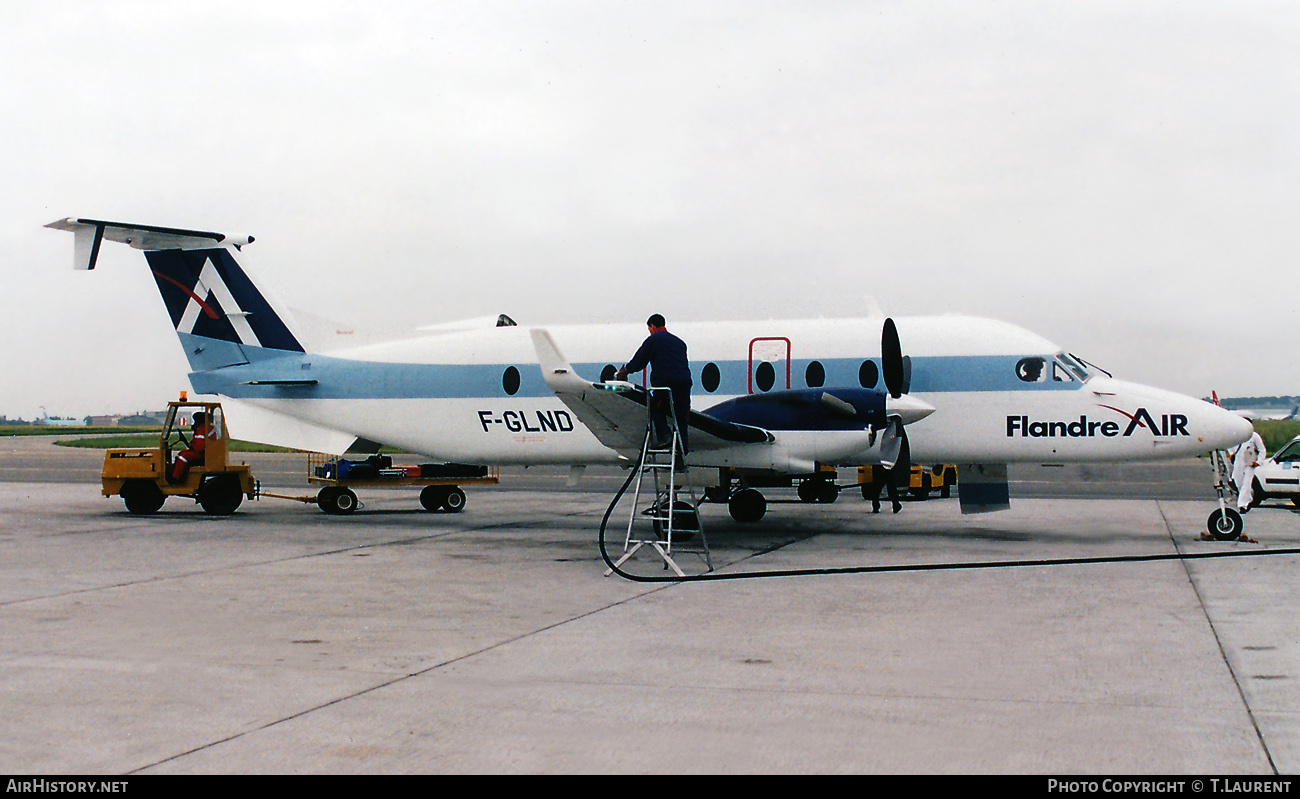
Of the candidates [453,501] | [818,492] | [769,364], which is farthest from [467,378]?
[818,492]

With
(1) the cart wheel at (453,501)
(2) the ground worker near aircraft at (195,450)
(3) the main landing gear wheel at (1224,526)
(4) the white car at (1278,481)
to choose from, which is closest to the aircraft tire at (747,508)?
(1) the cart wheel at (453,501)

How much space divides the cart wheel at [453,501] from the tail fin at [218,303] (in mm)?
4532

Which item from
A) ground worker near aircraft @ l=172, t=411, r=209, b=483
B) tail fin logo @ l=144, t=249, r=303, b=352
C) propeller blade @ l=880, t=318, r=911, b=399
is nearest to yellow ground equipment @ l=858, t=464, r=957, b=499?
propeller blade @ l=880, t=318, r=911, b=399

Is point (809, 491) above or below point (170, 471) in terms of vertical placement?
below

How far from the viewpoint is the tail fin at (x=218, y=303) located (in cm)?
1955

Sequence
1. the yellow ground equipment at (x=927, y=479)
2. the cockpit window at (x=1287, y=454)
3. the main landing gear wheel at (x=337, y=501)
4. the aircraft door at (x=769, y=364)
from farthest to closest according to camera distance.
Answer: the yellow ground equipment at (x=927, y=479) → the cockpit window at (x=1287, y=454) → the main landing gear wheel at (x=337, y=501) → the aircraft door at (x=769, y=364)

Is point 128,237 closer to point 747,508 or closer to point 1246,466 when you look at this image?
point 747,508

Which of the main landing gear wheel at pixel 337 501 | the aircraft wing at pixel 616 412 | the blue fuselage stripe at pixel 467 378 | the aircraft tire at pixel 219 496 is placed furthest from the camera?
the main landing gear wheel at pixel 337 501

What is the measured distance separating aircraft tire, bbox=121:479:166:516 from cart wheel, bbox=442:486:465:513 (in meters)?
5.77

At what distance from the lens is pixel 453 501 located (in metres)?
21.7

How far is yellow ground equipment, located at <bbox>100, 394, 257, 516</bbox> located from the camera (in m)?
20.0

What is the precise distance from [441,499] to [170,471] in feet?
18.0

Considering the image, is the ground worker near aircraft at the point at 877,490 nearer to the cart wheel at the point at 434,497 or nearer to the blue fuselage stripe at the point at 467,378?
the blue fuselage stripe at the point at 467,378

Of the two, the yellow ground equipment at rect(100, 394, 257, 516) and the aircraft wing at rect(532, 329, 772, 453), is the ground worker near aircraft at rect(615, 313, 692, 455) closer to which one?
the aircraft wing at rect(532, 329, 772, 453)
